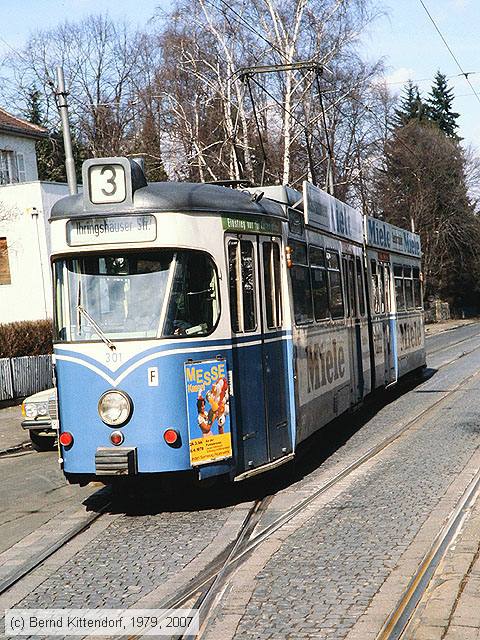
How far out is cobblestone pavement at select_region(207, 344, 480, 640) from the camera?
19.4ft

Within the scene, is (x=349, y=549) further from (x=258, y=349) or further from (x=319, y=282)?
(x=319, y=282)

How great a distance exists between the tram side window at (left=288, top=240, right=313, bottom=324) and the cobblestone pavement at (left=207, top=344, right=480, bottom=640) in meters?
1.86

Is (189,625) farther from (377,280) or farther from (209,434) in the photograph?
(377,280)

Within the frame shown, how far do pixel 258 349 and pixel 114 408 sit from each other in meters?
1.63

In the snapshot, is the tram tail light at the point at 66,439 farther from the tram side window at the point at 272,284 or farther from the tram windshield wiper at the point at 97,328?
the tram side window at the point at 272,284

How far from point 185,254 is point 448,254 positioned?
59.4 m

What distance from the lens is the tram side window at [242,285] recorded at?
929 cm

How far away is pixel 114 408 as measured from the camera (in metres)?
8.80

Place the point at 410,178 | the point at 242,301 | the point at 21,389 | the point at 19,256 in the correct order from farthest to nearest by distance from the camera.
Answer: the point at 410,178, the point at 19,256, the point at 21,389, the point at 242,301

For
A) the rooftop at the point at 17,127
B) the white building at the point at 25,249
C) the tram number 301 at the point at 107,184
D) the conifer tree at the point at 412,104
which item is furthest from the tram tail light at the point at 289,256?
the conifer tree at the point at 412,104

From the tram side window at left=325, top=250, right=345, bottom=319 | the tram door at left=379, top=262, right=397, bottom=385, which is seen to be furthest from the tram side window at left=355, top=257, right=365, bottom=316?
the tram door at left=379, top=262, right=397, bottom=385

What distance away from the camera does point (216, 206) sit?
9234mm

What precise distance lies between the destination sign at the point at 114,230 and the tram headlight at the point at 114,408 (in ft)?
4.43

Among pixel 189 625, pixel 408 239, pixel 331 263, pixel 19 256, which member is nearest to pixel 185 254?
pixel 189 625
